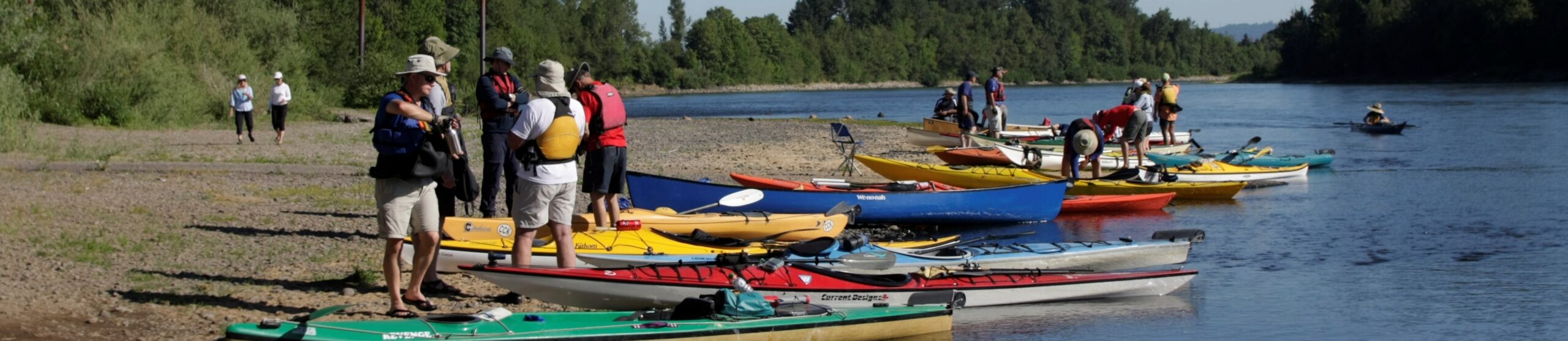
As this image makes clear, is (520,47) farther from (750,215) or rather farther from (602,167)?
(602,167)

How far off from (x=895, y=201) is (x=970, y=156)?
680 centimetres

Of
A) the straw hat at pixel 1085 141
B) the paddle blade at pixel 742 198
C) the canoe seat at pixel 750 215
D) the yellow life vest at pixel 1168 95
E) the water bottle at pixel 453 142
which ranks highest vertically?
the water bottle at pixel 453 142

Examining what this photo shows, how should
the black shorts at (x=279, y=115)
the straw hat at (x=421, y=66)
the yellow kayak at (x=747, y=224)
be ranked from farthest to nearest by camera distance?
the black shorts at (x=279, y=115)
the yellow kayak at (x=747, y=224)
the straw hat at (x=421, y=66)

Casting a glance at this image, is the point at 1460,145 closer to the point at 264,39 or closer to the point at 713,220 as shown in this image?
the point at 713,220

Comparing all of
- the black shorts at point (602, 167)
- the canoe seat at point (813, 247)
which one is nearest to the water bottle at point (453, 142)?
the black shorts at point (602, 167)

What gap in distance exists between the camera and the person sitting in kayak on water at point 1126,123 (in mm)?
19812

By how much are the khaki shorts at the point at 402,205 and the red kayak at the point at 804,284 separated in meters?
0.58

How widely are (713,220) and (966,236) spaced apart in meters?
3.90

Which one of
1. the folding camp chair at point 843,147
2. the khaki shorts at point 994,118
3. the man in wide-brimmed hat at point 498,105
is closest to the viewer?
the man in wide-brimmed hat at point 498,105

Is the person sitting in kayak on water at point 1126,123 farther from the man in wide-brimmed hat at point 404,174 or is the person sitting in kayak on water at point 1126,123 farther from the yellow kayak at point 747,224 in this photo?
the man in wide-brimmed hat at point 404,174

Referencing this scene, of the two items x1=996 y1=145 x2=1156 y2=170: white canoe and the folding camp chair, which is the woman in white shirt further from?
x1=996 y1=145 x2=1156 y2=170: white canoe

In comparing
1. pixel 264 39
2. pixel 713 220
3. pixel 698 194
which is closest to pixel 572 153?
pixel 713 220

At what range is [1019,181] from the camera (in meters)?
17.1

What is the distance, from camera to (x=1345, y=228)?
1564cm
